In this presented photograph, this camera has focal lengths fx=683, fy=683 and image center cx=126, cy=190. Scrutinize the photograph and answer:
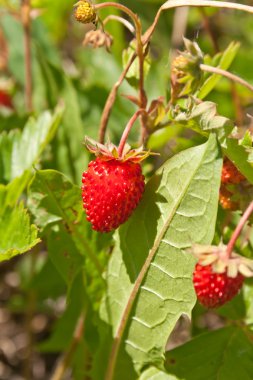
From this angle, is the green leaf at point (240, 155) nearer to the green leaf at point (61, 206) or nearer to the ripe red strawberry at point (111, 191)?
the ripe red strawberry at point (111, 191)

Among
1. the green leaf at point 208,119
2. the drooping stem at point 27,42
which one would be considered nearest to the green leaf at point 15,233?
the green leaf at point 208,119

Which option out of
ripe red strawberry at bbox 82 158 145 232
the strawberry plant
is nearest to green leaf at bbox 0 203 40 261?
the strawberry plant

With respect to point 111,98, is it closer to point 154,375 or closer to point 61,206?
point 61,206

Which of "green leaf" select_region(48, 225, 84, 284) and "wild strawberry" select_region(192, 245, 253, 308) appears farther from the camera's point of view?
"green leaf" select_region(48, 225, 84, 284)

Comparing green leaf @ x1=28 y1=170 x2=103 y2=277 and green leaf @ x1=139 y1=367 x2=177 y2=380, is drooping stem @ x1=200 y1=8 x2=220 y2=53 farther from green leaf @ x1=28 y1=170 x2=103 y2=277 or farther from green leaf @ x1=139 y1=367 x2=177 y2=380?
green leaf @ x1=139 y1=367 x2=177 y2=380

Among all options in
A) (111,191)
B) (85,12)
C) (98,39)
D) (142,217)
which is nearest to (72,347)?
(142,217)

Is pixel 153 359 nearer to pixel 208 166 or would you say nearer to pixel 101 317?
pixel 101 317
